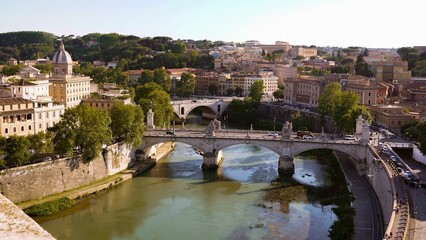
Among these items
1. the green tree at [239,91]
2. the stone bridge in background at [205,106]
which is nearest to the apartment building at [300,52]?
the green tree at [239,91]

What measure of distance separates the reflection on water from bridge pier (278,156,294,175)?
43 cm

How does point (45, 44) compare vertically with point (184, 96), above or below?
above

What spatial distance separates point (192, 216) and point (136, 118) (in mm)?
9999

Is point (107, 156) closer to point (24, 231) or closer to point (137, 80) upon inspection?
point (24, 231)

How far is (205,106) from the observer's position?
5597 centimetres

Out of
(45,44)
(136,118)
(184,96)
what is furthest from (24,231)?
(45,44)

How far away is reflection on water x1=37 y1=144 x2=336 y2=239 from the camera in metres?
20.9

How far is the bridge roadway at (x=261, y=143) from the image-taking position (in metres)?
29.7

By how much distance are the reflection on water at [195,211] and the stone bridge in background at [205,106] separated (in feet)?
70.4

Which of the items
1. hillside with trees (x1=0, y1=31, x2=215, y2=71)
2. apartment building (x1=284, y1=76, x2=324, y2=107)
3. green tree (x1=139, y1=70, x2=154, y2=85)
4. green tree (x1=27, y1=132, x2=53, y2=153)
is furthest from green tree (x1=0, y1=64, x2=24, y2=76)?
hillside with trees (x1=0, y1=31, x2=215, y2=71)

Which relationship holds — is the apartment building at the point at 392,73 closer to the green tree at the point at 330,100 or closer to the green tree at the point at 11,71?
the green tree at the point at 330,100

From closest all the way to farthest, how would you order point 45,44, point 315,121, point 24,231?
point 24,231
point 315,121
point 45,44

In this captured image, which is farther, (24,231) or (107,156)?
(107,156)

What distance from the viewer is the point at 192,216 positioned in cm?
2295
